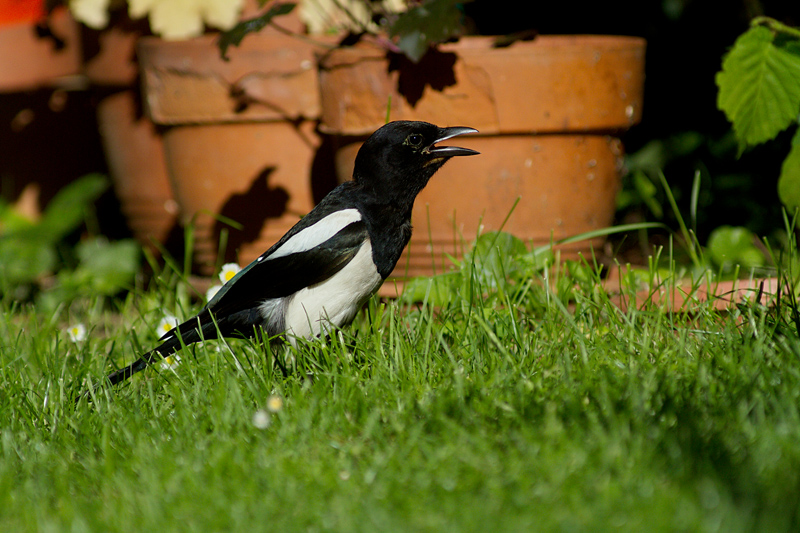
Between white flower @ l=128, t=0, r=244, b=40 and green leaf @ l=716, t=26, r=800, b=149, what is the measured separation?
6.47 ft

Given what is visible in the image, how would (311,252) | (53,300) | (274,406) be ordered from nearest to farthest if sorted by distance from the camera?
1. (274,406)
2. (311,252)
3. (53,300)

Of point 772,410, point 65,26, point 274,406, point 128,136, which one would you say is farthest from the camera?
point 65,26

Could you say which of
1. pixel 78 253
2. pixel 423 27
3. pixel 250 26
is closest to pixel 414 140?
pixel 423 27

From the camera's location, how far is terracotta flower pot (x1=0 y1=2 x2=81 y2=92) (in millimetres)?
4270

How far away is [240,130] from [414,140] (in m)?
1.15

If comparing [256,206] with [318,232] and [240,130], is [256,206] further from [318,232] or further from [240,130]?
[318,232]

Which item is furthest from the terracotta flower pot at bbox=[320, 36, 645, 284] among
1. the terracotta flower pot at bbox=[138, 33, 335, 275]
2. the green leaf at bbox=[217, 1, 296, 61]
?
the terracotta flower pot at bbox=[138, 33, 335, 275]

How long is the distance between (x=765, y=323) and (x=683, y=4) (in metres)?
2.08

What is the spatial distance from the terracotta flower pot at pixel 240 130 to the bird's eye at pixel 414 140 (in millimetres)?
937

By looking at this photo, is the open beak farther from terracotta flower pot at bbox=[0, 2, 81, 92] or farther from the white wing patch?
terracotta flower pot at bbox=[0, 2, 81, 92]

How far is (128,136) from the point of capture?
4.06m

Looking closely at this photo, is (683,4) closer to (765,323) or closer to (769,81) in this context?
(769,81)

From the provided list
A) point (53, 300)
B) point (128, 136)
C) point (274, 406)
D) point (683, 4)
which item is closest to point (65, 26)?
point (128, 136)

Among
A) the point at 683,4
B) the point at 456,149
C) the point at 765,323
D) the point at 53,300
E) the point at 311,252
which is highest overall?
the point at 683,4
